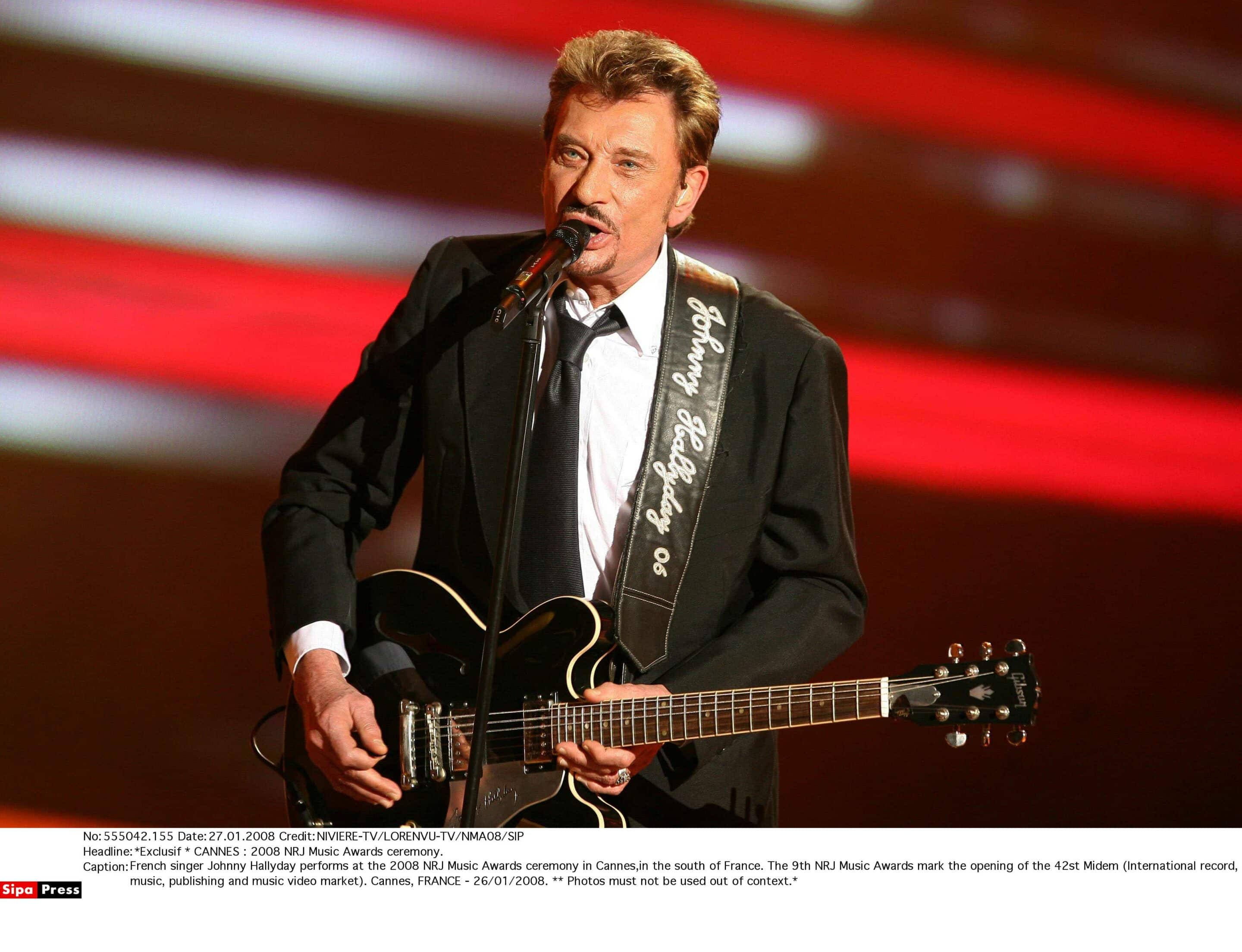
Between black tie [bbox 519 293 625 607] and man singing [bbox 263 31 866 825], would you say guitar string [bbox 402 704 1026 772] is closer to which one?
A: man singing [bbox 263 31 866 825]

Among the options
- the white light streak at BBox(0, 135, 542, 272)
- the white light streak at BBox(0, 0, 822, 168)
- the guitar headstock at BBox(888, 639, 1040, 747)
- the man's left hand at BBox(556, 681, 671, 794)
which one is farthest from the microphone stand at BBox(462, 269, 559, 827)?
the white light streak at BBox(0, 0, 822, 168)

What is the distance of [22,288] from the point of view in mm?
3230

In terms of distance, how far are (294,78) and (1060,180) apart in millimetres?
1986

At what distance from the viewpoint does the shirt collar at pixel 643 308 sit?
227cm

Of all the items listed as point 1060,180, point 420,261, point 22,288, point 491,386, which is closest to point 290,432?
point 420,261

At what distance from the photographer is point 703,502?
7.13 ft

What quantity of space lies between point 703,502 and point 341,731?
72 cm

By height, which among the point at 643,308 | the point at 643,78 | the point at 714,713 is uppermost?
the point at 643,78

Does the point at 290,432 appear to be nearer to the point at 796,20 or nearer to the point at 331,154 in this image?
the point at 331,154

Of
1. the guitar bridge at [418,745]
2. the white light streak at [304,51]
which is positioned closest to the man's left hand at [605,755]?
the guitar bridge at [418,745]

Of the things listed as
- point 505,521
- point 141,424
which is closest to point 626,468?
point 505,521
